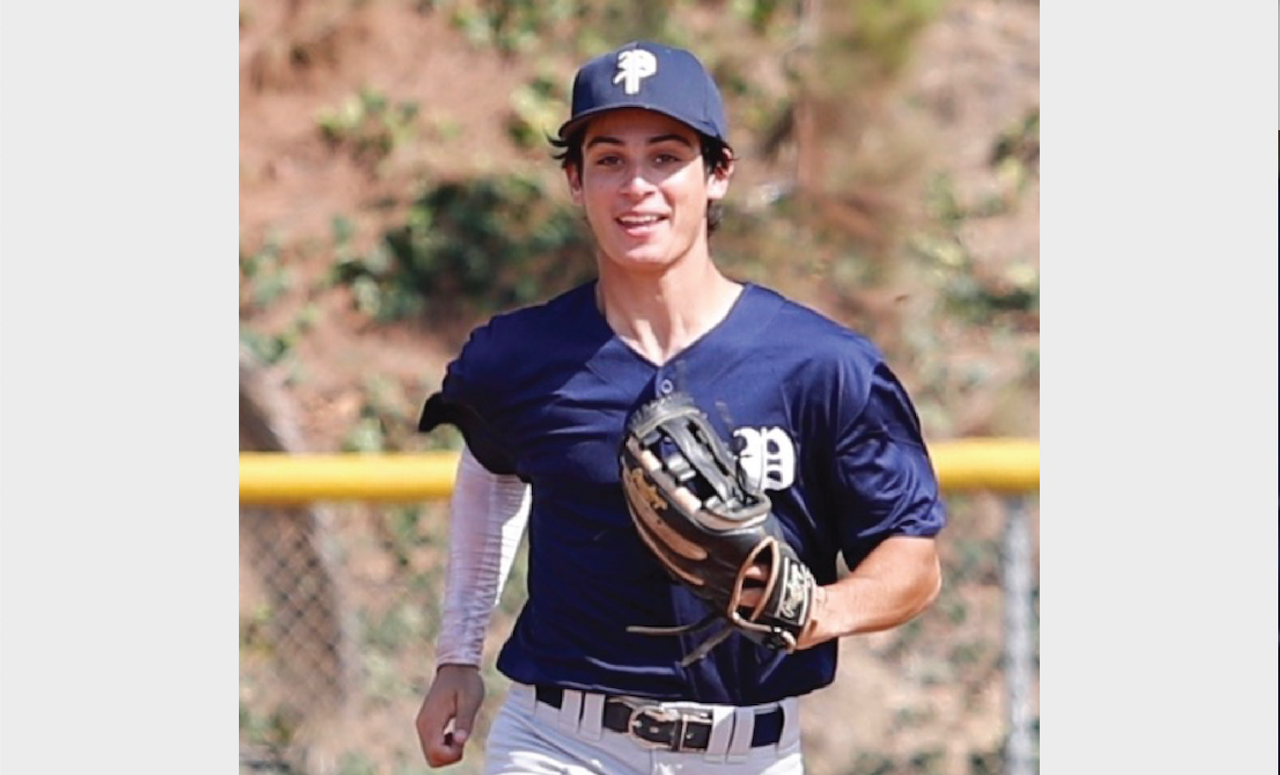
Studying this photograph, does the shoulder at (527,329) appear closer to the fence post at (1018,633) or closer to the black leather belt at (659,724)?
the black leather belt at (659,724)

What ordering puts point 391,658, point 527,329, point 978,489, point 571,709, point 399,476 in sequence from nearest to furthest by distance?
1. point 571,709
2. point 527,329
3. point 399,476
4. point 978,489
5. point 391,658

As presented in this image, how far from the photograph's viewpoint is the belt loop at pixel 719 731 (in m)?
3.28

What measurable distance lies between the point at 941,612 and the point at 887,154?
4264mm

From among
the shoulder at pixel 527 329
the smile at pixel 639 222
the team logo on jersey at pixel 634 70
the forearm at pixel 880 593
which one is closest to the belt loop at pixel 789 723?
the forearm at pixel 880 593

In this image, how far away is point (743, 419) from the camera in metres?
3.23

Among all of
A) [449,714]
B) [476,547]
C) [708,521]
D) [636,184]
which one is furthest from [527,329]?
[449,714]

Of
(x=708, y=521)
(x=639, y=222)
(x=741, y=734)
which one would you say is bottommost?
(x=741, y=734)

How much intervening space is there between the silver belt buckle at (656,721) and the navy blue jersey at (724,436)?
4 cm

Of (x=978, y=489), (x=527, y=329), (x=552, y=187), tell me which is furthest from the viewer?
(x=552, y=187)

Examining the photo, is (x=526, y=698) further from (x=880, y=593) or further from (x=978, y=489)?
(x=978, y=489)

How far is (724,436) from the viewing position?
127 inches

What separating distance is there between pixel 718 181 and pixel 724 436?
46 centimetres

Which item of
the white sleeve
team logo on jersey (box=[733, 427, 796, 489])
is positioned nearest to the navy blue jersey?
team logo on jersey (box=[733, 427, 796, 489])

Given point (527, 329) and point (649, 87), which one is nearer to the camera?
point (649, 87)
